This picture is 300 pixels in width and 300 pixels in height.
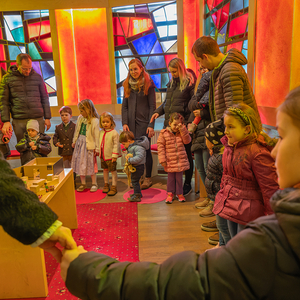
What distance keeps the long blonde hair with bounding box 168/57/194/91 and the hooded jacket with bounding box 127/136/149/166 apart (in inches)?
35.0

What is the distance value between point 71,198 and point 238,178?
1.85 m

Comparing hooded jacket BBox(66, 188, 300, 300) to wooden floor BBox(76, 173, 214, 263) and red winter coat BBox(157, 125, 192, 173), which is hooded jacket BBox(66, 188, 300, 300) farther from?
red winter coat BBox(157, 125, 192, 173)

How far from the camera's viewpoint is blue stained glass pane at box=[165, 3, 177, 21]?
5.38 meters

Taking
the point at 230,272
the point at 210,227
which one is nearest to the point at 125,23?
the point at 210,227

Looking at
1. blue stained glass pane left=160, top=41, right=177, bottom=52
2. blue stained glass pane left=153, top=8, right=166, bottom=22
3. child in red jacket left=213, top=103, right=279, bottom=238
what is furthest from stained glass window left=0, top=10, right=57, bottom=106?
child in red jacket left=213, top=103, right=279, bottom=238

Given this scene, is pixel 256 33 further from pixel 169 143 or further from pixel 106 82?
pixel 106 82

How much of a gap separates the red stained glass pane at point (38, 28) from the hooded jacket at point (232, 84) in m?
4.66

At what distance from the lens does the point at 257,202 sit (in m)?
1.92

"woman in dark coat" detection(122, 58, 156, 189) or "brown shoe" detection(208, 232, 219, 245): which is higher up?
"woman in dark coat" detection(122, 58, 156, 189)

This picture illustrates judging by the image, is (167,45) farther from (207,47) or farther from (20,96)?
(207,47)

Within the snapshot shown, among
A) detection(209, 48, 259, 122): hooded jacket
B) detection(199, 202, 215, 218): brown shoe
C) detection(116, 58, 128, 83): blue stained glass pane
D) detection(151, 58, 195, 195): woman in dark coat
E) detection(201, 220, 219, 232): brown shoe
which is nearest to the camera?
detection(209, 48, 259, 122): hooded jacket

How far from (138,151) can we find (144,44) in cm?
284

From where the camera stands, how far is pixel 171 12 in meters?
5.41

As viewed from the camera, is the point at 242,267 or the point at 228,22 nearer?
the point at 242,267
